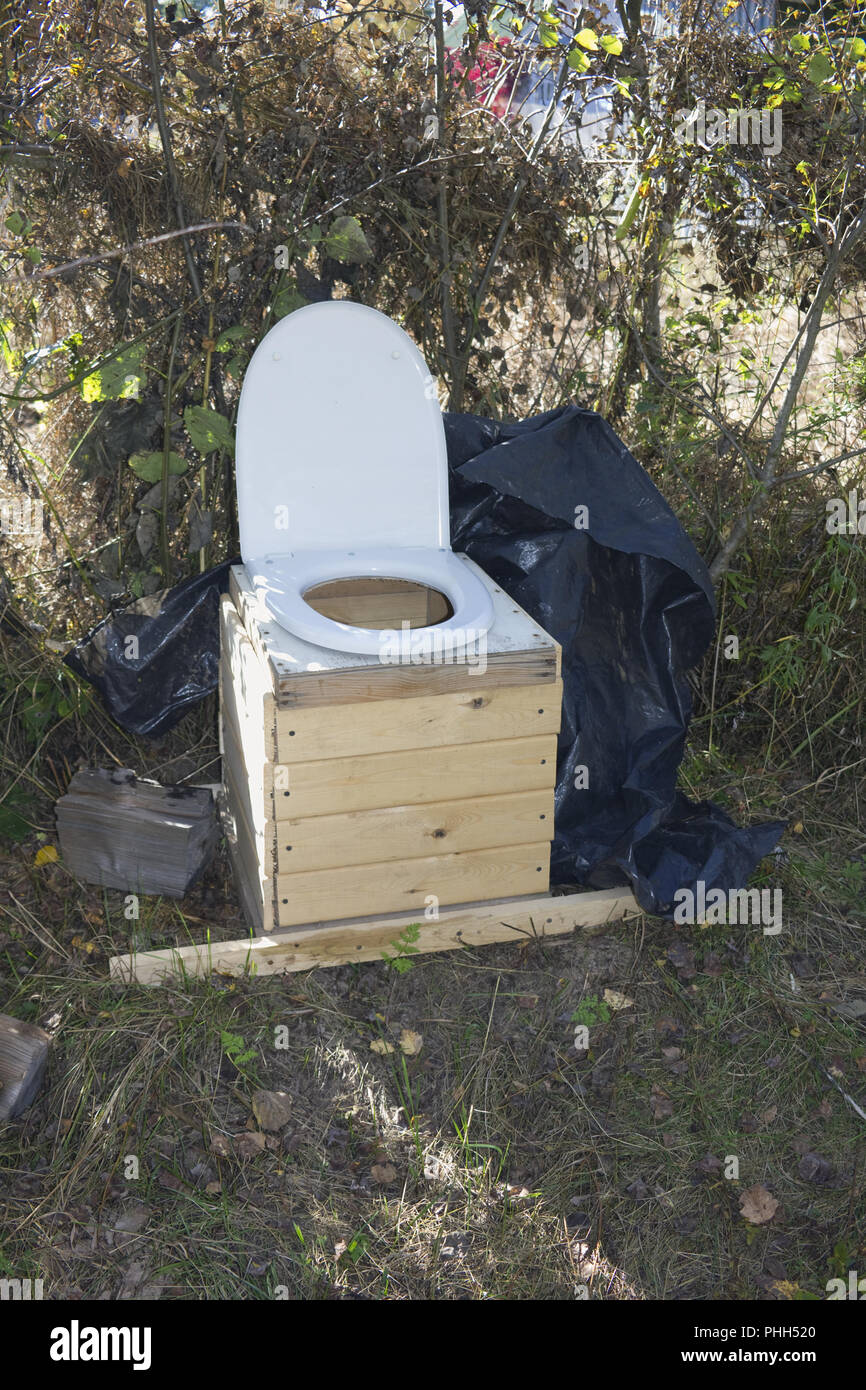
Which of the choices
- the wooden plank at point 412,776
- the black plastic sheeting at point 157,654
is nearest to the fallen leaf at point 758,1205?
the wooden plank at point 412,776

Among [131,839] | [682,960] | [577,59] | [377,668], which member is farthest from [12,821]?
[577,59]

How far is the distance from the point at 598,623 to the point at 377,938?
3.05ft

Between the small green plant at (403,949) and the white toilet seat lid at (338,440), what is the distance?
90 centimetres

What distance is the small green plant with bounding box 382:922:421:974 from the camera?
A: 2.48m

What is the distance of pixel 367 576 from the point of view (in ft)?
8.61

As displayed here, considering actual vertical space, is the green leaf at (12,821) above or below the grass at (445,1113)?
above

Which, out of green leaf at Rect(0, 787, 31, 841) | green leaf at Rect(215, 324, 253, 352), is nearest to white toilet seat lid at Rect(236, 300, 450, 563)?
green leaf at Rect(215, 324, 253, 352)

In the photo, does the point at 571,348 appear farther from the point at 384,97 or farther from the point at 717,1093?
the point at 717,1093

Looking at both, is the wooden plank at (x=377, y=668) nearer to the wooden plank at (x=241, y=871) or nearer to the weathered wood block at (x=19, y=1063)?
the wooden plank at (x=241, y=871)

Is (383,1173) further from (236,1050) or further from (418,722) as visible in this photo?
(418,722)

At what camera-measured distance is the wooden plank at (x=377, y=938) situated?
2445 millimetres

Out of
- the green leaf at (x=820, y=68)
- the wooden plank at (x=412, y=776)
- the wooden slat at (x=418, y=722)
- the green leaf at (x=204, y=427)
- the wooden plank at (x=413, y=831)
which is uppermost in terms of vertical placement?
the green leaf at (x=820, y=68)

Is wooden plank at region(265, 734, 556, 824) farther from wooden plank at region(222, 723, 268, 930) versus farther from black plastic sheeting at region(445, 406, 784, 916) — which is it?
black plastic sheeting at region(445, 406, 784, 916)

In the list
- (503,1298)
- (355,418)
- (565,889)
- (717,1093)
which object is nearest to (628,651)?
(565,889)
